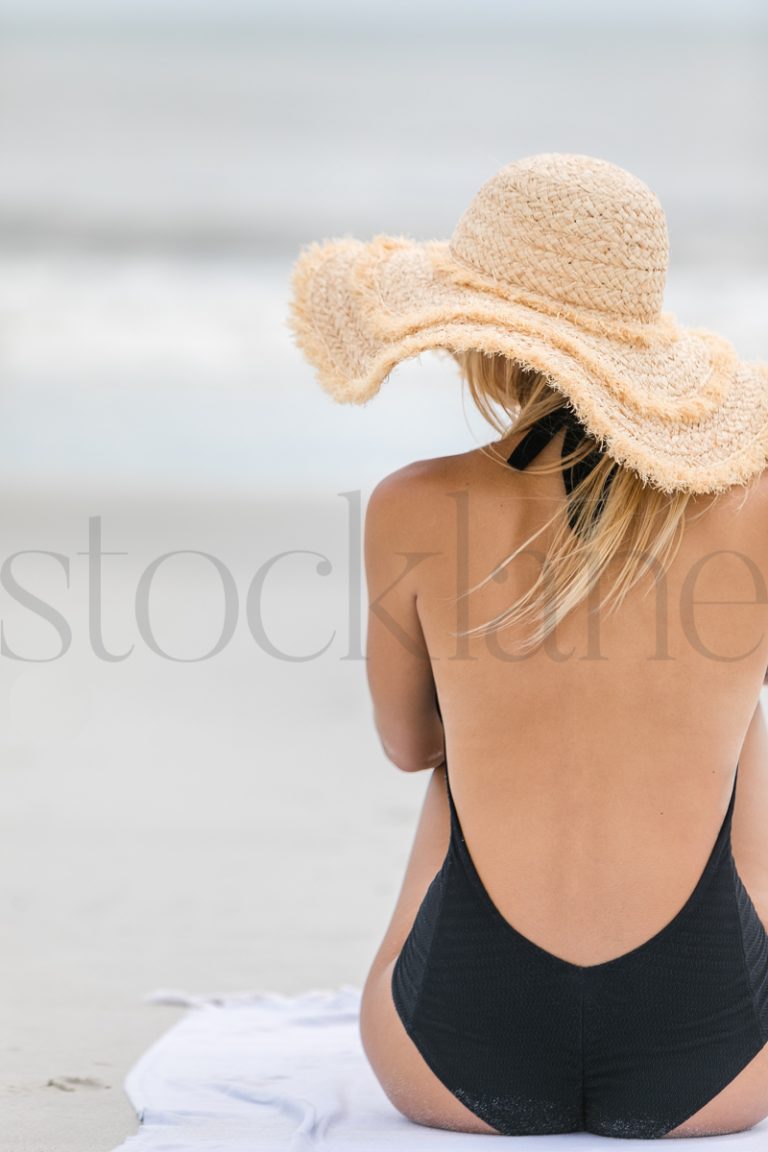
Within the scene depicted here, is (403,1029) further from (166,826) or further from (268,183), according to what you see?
(268,183)

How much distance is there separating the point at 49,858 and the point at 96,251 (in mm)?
10879

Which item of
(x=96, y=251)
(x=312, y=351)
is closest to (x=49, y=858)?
(x=312, y=351)

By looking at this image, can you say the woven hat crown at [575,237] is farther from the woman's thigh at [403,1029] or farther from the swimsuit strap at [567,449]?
the woman's thigh at [403,1029]

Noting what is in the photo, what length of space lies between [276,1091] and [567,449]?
1.04 m

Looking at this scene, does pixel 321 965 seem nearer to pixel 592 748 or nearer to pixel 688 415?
pixel 592 748

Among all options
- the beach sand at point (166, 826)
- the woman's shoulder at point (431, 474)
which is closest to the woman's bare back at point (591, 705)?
the woman's shoulder at point (431, 474)

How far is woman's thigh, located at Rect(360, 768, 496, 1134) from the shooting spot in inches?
65.8

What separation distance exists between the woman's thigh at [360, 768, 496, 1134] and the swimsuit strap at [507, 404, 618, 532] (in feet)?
1.45

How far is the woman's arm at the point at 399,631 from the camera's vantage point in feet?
5.28

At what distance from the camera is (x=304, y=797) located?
12.8ft

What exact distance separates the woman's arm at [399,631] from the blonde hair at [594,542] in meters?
0.10

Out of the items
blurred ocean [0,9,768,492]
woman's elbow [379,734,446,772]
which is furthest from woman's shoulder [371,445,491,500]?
blurred ocean [0,9,768,492]

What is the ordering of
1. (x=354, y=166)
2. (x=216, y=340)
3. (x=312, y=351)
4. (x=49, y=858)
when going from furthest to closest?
(x=354, y=166) < (x=216, y=340) < (x=49, y=858) < (x=312, y=351)

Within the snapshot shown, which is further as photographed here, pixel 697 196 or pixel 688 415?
pixel 697 196
